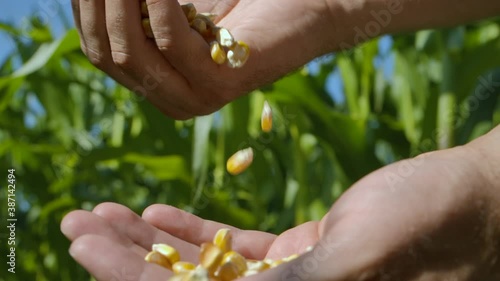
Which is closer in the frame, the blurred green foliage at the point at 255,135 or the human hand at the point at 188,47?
the human hand at the point at 188,47

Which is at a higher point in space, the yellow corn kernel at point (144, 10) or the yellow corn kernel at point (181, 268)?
the yellow corn kernel at point (144, 10)

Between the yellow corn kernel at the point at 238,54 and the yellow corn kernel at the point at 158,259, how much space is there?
1.07 ft

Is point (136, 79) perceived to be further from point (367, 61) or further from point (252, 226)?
point (367, 61)

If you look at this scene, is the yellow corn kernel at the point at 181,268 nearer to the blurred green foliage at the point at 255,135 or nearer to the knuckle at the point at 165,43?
the knuckle at the point at 165,43

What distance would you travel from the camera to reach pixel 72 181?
204cm

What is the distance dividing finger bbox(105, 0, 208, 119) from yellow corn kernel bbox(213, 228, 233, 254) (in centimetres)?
28

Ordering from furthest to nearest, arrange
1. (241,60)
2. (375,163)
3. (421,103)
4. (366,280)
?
(421,103), (375,163), (241,60), (366,280)

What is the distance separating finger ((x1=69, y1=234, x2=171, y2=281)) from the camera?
0.77 meters

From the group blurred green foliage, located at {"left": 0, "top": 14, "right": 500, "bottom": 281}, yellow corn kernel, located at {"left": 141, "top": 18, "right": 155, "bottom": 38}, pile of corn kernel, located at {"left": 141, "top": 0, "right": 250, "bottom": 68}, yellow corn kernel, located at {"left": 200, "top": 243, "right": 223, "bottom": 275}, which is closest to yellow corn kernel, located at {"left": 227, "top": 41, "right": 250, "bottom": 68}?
pile of corn kernel, located at {"left": 141, "top": 0, "right": 250, "bottom": 68}

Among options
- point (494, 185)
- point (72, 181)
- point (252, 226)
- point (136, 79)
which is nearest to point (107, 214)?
point (136, 79)

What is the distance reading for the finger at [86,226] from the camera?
0.87m

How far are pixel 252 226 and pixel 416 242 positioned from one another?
3.61ft

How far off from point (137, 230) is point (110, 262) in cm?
19

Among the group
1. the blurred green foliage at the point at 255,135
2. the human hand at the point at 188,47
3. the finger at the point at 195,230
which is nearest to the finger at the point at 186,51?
the human hand at the point at 188,47
